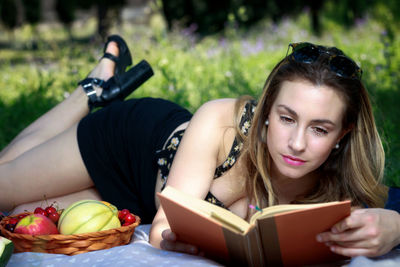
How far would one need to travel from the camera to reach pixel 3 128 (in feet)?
16.0

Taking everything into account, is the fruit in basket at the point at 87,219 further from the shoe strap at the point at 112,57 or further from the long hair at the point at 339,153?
the shoe strap at the point at 112,57

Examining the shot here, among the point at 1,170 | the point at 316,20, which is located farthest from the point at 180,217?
the point at 316,20

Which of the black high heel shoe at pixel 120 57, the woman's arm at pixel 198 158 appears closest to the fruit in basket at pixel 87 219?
the woman's arm at pixel 198 158

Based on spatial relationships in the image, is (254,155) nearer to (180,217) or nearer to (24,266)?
(180,217)

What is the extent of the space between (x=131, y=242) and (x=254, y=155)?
0.72m

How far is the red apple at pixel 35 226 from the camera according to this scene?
2127 mm

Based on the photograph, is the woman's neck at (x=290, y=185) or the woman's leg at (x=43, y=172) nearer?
the woman's neck at (x=290, y=185)

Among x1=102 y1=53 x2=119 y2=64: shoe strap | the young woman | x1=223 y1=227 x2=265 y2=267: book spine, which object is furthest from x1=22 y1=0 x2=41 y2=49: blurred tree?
x1=223 y1=227 x2=265 y2=267: book spine

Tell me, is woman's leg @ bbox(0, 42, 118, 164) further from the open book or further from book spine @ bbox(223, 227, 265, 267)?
book spine @ bbox(223, 227, 265, 267)

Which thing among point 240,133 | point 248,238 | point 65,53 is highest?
point 65,53

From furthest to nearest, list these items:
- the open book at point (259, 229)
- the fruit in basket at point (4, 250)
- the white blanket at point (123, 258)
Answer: the white blanket at point (123, 258) < the fruit in basket at point (4, 250) < the open book at point (259, 229)

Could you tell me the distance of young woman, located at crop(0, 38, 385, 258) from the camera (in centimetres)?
206

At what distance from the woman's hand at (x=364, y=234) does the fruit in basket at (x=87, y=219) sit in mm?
936

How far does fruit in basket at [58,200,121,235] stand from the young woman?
207 millimetres
